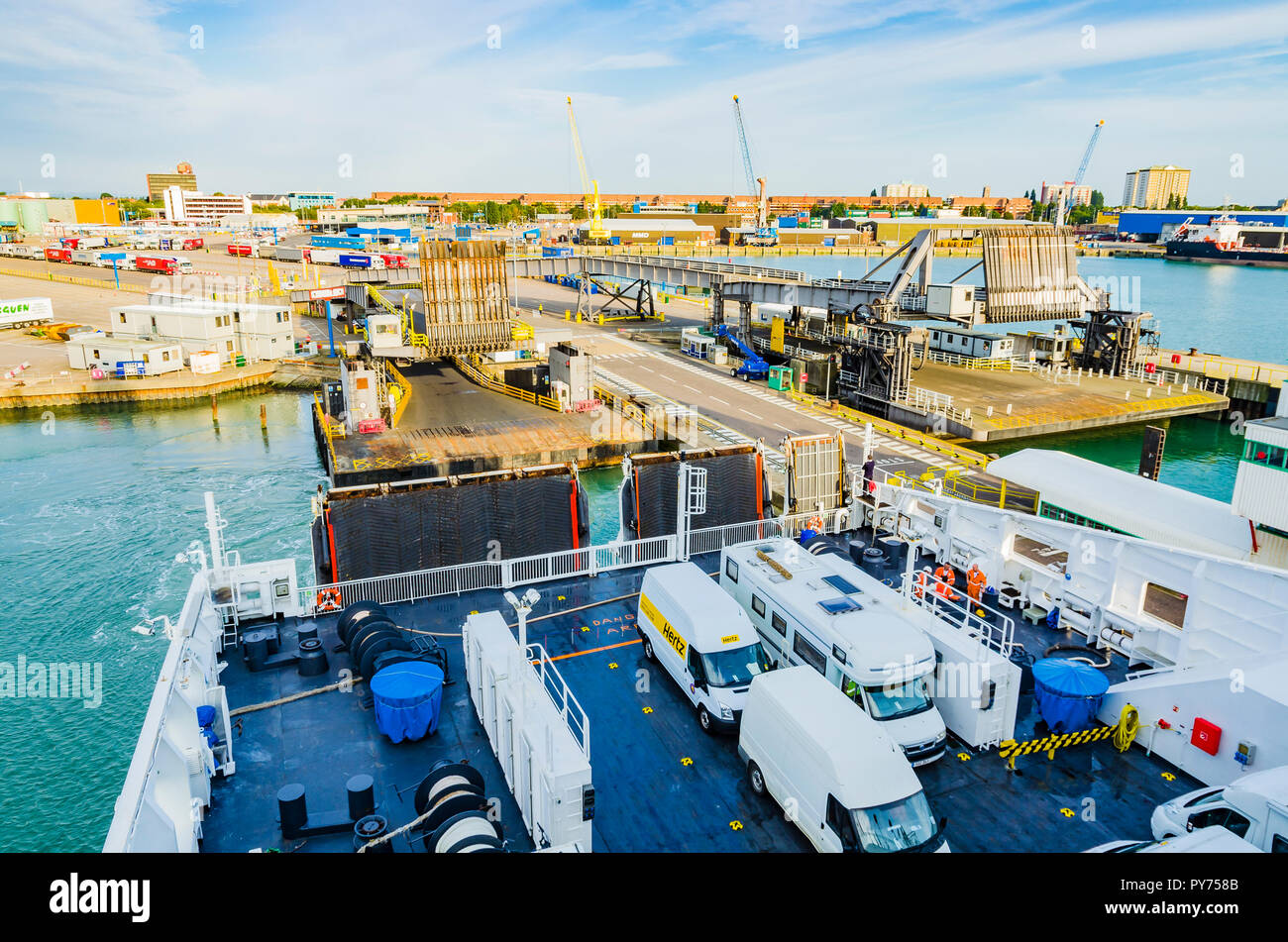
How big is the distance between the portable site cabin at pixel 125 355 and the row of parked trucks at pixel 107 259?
70.1 meters

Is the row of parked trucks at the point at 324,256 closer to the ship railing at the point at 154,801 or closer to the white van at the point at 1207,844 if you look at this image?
the ship railing at the point at 154,801

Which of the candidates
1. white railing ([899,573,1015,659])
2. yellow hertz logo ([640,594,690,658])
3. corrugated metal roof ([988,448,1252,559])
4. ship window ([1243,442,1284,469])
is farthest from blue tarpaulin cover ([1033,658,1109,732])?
corrugated metal roof ([988,448,1252,559])

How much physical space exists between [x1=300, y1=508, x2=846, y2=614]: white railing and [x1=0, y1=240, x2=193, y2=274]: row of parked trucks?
129 metres

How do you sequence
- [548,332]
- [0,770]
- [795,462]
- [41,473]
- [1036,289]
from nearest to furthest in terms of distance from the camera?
1. [0,770]
2. [795,462]
3. [41,473]
4. [1036,289]
5. [548,332]

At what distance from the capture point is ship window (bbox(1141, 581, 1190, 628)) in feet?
52.7

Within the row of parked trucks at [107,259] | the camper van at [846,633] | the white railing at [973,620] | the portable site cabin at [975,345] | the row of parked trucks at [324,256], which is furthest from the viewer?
the row of parked trucks at [107,259]

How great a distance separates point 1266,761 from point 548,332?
68767 mm

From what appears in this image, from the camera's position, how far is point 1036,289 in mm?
52156

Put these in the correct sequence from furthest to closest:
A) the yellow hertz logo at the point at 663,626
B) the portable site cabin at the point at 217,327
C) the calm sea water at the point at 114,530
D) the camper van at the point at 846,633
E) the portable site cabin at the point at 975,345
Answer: the portable site cabin at the point at 217,327 → the portable site cabin at the point at 975,345 → the calm sea water at the point at 114,530 → the yellow hertz logo at the point at 663,626 → the camper van at the point at 846,633

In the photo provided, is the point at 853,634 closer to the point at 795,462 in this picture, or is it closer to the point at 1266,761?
the point at 1266,761

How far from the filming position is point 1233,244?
178750 mm

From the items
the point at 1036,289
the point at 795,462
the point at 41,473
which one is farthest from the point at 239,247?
the point at 795,462

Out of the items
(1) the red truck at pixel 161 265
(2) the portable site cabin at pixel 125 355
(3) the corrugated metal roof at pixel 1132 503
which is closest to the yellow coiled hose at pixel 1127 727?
(3) the corrugated metal roof at pixel 1132 503

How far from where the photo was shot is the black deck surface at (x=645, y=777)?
11266mm
